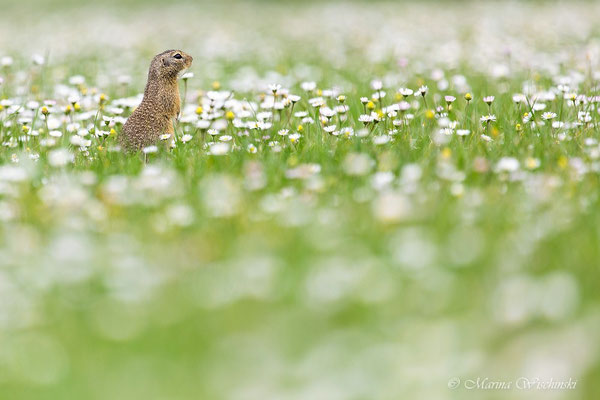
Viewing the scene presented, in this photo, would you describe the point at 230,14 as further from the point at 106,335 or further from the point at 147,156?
the point at 106,335

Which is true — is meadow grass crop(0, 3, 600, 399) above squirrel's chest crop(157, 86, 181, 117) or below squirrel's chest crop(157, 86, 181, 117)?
below

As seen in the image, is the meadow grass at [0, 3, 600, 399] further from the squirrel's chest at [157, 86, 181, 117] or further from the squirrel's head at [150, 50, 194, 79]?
the squirrel's head at [150, 50, 194, 79]

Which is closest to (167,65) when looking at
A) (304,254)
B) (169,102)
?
(169,102)

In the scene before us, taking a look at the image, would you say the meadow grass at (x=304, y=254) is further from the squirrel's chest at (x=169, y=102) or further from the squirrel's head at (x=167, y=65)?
the squirrel's head at (x=167, y=65)

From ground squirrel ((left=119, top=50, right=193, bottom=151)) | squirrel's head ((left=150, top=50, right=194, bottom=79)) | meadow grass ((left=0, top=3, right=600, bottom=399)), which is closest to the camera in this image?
meadow grass ((left=0, top=3, right=600, bottom=399))

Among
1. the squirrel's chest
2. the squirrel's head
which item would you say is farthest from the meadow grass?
the squirrel's head

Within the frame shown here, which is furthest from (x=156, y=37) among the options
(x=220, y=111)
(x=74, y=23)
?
(x=220, y=111)

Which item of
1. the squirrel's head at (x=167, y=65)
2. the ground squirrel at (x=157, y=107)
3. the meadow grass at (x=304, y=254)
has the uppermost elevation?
the squirrel's head at (x=167, y=65)

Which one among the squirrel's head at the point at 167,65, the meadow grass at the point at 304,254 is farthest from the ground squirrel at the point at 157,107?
the meadow grass at the point at 304,254
